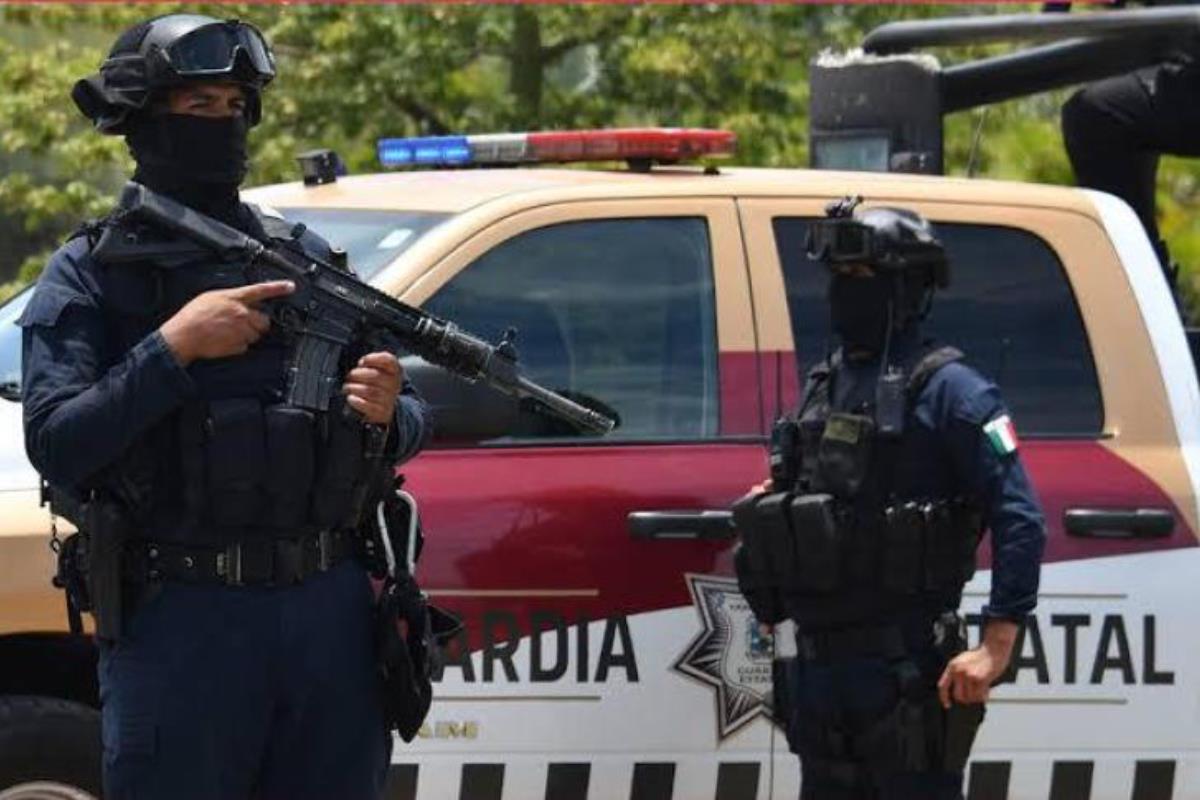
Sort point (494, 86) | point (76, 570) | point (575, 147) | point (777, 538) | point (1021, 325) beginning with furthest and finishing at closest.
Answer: point (494, 86) → point (575, 147) → point (1021, 325) → point (777, 538) → point (76, 570)

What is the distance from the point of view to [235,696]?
398 centimetres

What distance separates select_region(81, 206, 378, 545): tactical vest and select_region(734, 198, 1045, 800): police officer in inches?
47.9

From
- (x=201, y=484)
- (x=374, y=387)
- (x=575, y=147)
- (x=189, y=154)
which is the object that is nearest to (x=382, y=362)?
(x=374, y=387)

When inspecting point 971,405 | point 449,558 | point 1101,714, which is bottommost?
point 1101,714

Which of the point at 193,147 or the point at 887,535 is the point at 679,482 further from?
the point at 193,147

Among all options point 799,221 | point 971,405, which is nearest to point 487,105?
point 799,221

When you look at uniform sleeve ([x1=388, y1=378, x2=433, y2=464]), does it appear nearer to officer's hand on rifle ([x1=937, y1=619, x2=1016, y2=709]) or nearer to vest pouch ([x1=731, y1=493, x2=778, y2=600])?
vest pouch ([x1=731, y1=493, x2=778, y2=600])

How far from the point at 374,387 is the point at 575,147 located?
2.04 metres

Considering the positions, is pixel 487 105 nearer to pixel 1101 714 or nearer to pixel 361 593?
pixel 1101 714

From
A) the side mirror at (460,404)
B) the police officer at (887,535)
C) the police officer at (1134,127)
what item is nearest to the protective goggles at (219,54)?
the side mirror at (460,404)

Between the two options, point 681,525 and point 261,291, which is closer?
point 261,291

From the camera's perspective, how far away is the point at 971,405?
490 cm

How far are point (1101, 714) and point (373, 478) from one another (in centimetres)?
206

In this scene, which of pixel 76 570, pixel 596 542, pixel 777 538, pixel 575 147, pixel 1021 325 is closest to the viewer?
pixel 76 570
